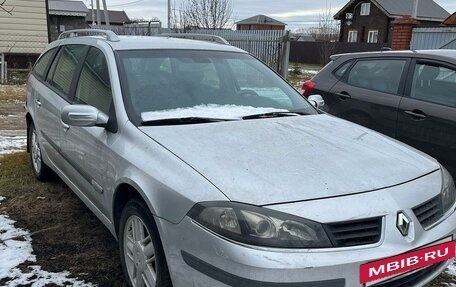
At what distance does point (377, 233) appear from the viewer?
7.07 ft

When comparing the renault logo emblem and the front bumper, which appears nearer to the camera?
the front bumper

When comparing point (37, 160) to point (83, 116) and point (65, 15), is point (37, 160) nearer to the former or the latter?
point (83, 116)

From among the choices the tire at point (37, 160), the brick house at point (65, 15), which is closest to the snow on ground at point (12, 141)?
the tire at point (37, 160)

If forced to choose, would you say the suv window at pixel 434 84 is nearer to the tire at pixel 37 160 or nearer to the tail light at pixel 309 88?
the tail light at pixel 309 88

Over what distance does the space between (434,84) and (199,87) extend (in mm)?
2726

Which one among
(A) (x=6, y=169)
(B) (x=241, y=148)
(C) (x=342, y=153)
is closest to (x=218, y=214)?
(B) (x=241, y=148)

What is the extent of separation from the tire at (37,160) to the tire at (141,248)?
8.04ft

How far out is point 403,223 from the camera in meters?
2.24

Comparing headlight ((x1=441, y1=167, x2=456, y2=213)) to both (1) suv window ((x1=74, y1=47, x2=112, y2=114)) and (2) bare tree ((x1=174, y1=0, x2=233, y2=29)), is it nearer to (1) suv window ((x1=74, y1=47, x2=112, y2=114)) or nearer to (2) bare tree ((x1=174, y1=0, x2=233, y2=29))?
(1) suv window ((x1=74, y1=47, x2=112, y2=114))

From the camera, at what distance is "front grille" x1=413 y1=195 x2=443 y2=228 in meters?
2.37

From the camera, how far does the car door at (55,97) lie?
405 centimetres

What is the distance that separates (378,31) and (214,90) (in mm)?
45800

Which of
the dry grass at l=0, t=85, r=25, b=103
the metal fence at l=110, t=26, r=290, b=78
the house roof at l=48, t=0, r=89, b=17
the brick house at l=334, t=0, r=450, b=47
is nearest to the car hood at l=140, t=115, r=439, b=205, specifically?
the dry grass at l=0, t=85, r=25, b=103

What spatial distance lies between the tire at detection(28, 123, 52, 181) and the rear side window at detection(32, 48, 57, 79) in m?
0.59
